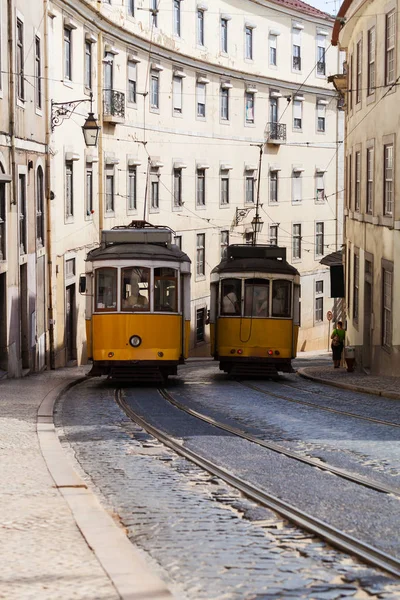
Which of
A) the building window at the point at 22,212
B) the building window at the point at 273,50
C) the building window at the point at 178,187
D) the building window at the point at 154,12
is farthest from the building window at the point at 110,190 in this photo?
the building window at the point at 273,50

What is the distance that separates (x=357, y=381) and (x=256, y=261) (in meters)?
3.86

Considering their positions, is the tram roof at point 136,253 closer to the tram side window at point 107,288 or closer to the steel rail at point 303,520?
the tram side window at point 107,288

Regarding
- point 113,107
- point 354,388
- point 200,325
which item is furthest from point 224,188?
point 354,388

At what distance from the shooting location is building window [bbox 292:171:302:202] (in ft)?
181

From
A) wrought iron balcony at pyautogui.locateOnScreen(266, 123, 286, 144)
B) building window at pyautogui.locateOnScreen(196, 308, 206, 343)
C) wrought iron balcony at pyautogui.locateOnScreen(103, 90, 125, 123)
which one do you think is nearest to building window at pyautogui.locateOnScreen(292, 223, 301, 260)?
wrought iron balcony at pyautogui.locateOnScreen(266, 123, 286, 144)

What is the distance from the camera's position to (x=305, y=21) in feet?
179

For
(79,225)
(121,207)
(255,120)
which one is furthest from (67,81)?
(255,120)

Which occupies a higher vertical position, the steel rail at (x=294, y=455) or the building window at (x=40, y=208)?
the building window at (x=40, y=208)

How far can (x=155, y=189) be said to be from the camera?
44.0m

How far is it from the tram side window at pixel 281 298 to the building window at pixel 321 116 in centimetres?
3114

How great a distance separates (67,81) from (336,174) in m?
27.2

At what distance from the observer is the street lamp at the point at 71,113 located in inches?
1086

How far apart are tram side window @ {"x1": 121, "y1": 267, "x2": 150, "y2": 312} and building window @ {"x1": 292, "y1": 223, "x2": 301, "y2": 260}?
107 ft

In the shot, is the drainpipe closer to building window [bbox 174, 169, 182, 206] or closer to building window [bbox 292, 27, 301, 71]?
building window [bbox 174, 169, 182, 206]
